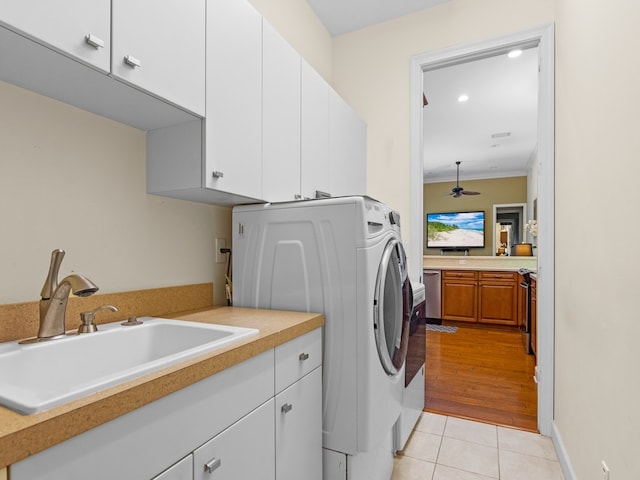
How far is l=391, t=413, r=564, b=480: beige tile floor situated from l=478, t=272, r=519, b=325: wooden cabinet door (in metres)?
3.12

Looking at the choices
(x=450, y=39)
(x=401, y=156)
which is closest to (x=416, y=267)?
(x=401, y=156)

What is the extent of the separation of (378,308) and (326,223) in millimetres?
414

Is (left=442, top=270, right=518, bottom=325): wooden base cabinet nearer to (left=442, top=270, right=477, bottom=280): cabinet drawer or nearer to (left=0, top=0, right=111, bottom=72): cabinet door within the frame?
(left=442, top=270, right=477, bottom=280): cabinet drawer

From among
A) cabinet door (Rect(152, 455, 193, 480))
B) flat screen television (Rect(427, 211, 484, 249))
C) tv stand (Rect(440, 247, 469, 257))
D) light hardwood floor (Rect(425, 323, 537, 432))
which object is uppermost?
flat screen television (Rect(427, 211, 484, 249))

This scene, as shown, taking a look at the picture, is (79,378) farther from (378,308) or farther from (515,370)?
(515,370)

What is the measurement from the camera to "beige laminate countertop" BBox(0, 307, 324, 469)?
21.3 inches

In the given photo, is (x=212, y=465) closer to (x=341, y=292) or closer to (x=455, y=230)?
(x=341, y=292)

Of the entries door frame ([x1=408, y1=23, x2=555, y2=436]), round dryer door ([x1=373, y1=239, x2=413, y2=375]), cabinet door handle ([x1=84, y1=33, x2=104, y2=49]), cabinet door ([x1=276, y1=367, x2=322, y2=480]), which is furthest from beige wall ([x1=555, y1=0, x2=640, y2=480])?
cabinet door handle ([x1=84, y1=33, x2=104, y2=49])

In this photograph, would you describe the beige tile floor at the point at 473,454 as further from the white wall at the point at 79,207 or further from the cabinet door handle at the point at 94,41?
the cabinet door handle at the point at 94,41

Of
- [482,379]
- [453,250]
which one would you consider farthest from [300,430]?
[453,250]

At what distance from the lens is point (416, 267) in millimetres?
2781

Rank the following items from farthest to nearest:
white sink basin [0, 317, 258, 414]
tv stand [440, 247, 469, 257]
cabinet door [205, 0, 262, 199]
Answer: tv stand [440, 247, 469, 257] → cabinet door [205, 0, 262, 199] → white sink basin [0, 317, 258, 414]

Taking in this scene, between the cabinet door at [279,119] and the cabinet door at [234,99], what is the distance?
A: 5 cm

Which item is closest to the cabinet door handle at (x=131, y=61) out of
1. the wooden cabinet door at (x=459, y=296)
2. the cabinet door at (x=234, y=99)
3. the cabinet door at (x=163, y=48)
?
the cabinet door at (x=163, y=48)
